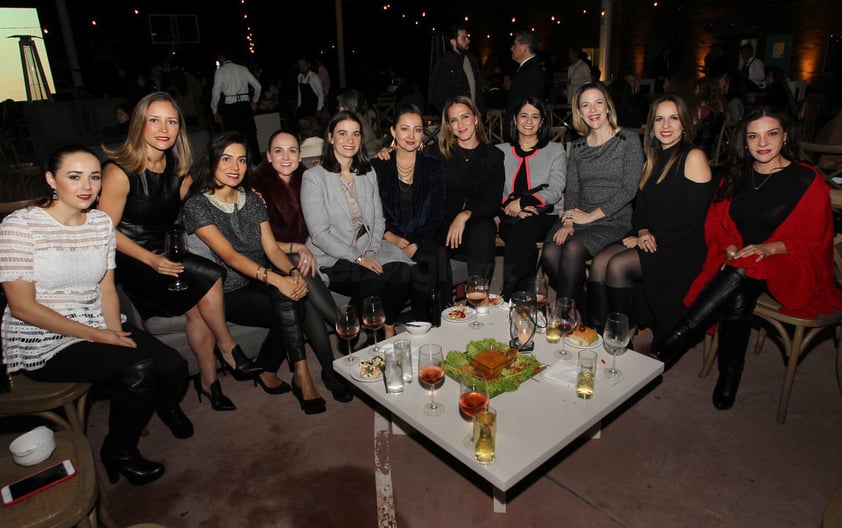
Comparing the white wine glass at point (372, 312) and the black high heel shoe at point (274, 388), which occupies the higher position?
the white wine glass at point (372, 312)

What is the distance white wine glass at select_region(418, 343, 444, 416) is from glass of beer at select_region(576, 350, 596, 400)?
19.0 inches

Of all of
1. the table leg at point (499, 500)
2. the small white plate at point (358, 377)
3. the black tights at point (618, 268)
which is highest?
the black tights at point (618, 268)

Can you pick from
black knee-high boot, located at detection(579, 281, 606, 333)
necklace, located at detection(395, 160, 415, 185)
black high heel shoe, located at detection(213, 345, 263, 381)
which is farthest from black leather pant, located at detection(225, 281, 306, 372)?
black knee-high boot, located at detection(579, 281, 606, 333)

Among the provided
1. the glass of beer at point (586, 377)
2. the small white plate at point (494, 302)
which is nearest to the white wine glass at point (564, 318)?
the glass of beer at point (586, 377)

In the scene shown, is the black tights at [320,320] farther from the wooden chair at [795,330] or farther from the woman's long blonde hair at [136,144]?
the wooden chair at [795,330]

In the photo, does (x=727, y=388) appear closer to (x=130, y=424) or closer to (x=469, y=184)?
(x=469, y=184)

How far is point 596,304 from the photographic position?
301 cm

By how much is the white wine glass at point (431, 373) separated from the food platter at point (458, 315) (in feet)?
1.81

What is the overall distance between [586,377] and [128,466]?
1814 mm

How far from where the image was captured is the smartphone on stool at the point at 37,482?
4.85 ft

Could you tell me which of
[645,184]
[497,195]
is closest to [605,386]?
[645,184]

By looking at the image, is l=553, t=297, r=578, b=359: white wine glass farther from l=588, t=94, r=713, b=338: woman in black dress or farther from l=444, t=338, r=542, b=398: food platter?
l=588, t=94, r=713, b=338: woman in black dress

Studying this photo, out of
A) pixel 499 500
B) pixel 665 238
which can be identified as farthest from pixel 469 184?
pixel 499 500

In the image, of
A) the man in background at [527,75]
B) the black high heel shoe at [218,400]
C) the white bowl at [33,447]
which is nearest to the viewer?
the white bowl at [33,447]
